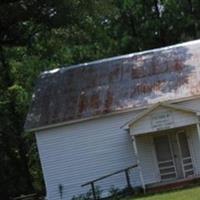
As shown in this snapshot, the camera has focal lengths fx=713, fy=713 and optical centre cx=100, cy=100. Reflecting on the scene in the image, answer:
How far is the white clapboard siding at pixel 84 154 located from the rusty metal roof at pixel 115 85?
0.57 m

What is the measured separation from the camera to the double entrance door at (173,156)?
1245 inches

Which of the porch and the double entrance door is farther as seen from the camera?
the double entrance door

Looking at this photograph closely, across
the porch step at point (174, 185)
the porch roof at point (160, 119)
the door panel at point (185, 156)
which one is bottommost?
the porch step at point (174, 185)

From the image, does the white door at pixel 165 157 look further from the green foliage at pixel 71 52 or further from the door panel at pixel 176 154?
the green foliage at pixel 71 52

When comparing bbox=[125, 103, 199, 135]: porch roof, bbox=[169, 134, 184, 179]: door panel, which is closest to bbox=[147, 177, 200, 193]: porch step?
bbox=[169, 134, 184, 179]: door panel

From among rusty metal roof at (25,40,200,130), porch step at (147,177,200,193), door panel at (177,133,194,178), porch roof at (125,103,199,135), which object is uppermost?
rusty metal roof at (25,40,200,130)

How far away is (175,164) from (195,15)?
19.1 m

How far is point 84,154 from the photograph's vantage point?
105 feet

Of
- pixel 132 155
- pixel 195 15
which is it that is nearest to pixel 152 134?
pixel 132 155

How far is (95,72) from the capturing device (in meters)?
35.3

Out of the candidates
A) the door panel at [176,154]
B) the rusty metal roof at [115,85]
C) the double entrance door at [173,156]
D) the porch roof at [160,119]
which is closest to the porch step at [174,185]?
the double entrance door at [173,156]

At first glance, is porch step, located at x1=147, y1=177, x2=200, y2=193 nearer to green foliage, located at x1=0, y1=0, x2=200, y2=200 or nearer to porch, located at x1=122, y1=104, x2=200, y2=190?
porch, located at x1=122, y1=104, x2=200, y2=190

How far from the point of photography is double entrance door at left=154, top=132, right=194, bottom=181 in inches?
1245

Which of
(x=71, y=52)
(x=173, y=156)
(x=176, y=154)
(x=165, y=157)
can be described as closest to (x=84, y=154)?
(x=165, y=157)
